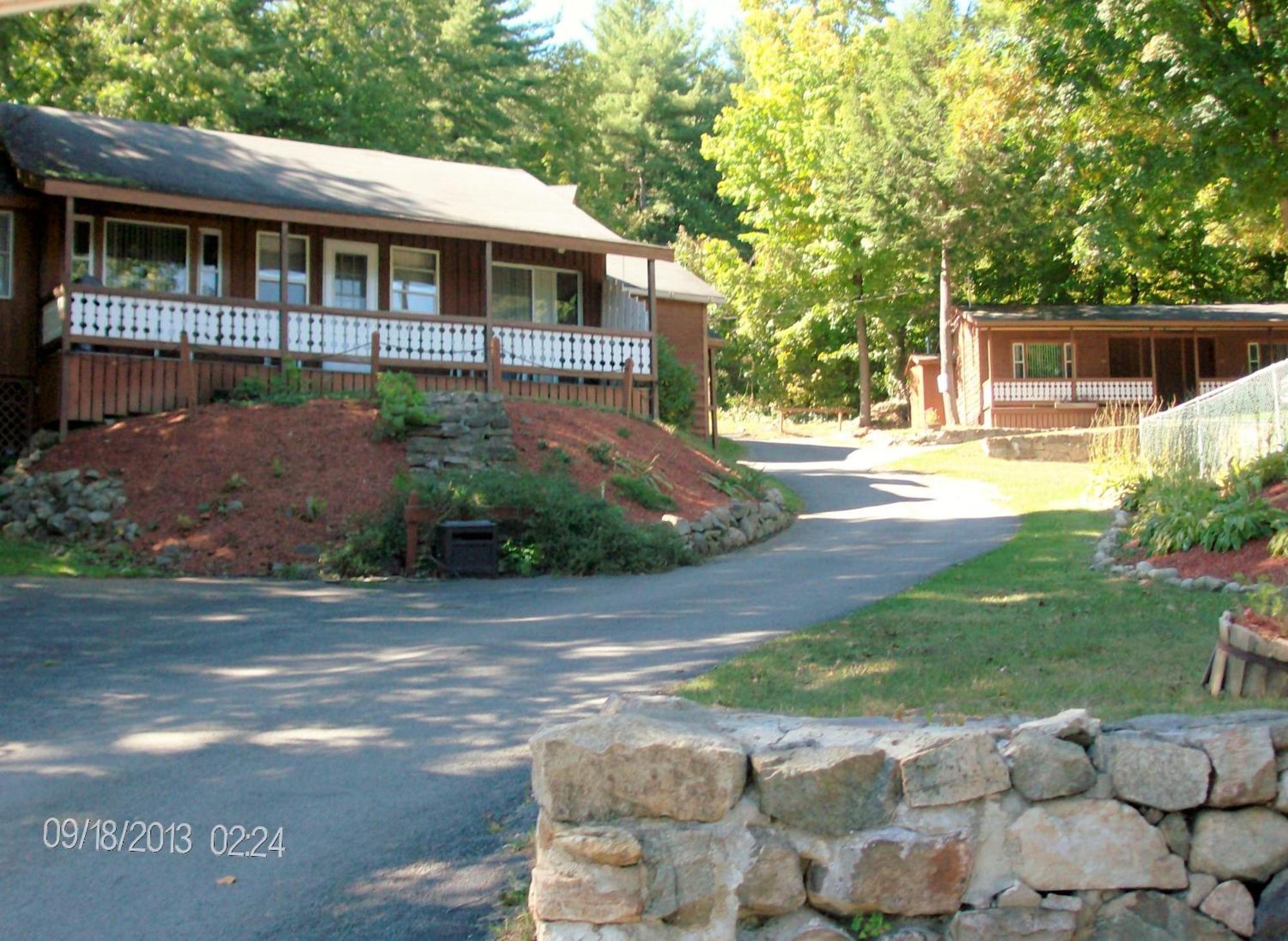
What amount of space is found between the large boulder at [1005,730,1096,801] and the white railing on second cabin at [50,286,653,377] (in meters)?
17.0

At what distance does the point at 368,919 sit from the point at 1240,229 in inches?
1040

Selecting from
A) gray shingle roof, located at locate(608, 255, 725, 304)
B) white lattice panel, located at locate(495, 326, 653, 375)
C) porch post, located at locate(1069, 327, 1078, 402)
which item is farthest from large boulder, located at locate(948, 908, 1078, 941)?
porch post, located at locate(1069, 327, 1078, 402)

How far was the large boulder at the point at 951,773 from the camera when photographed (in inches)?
168

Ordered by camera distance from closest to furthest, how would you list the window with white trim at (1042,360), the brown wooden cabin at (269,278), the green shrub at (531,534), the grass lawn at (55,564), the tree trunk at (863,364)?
the grass lawn at (55,564) → the green shrub at (531,534) → the brown wooden cabin at (269,278) → the window with white trim at (1042,360) → the tree trunk at (863,364)

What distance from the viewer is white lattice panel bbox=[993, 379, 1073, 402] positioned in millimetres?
37906

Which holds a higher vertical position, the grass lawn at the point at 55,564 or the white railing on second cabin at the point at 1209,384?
the white railing on second cabin at the point at 1209,384

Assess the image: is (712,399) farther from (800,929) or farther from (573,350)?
(800,929)

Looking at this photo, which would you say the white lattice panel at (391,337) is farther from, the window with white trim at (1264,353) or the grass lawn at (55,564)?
the window with white trim at (1264,353)

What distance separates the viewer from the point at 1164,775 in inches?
169

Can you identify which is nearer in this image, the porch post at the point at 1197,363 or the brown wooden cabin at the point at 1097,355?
the brown wooden cabin at the point at 1097,355

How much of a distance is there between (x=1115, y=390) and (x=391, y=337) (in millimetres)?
25168

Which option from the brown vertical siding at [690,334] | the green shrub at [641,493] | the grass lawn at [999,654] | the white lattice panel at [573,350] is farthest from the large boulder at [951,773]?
the brown vertical siding at [690,334]

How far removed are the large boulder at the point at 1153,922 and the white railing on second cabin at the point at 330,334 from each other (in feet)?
56.5

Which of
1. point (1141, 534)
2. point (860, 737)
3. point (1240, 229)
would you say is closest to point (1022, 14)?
point (1240, 229)
